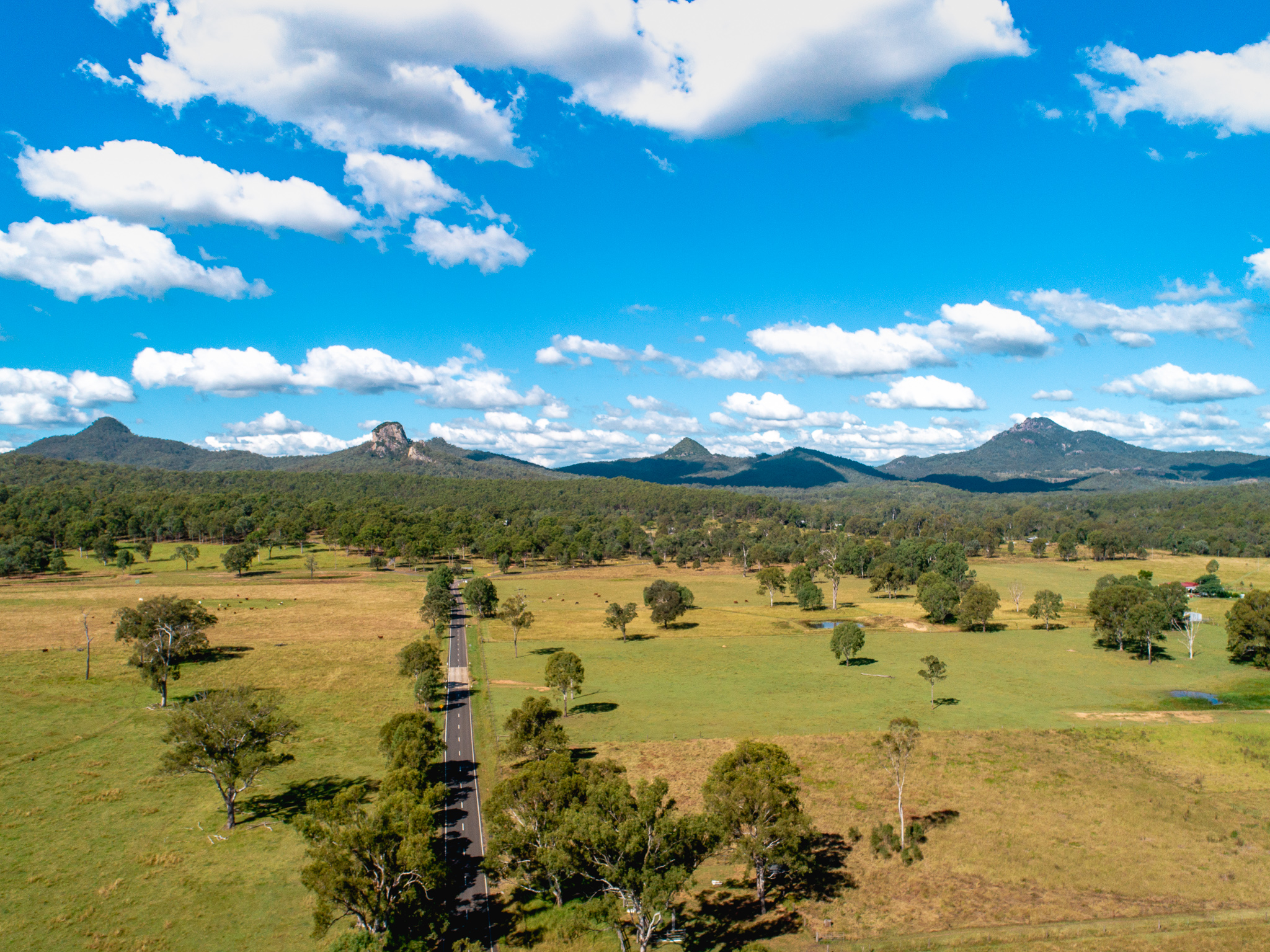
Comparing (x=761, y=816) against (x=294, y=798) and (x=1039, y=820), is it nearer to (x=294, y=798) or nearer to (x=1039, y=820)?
(x=1039, y=820)

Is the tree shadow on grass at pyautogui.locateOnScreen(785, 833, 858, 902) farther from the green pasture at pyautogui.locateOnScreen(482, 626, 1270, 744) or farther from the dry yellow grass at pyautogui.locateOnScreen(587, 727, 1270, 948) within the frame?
the green pasture at pyautogui.locateOnScreen(482, 626, 1270, 744)

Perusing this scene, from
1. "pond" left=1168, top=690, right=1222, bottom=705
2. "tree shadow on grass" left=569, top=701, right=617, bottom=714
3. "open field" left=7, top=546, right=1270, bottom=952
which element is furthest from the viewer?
"pond" left=1168, top=690, right=1222, bottom=705

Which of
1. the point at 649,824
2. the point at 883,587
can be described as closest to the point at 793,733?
the point at 649,824

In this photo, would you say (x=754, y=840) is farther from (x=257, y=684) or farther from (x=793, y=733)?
(x=257, y=684)

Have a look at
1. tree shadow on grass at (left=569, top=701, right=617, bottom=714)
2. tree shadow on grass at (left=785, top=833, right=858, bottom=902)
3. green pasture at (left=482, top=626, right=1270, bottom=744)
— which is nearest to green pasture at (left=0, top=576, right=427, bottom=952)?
green pasture at (left=482, top=626, right=1270, bottom=744)

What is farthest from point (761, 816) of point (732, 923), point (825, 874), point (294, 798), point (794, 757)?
point (294, 798)
